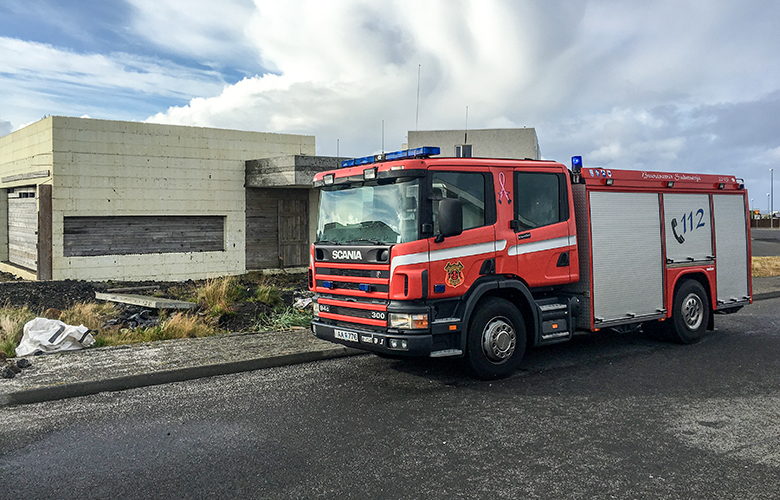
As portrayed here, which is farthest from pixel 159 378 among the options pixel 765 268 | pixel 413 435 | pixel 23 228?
pixel 765 268

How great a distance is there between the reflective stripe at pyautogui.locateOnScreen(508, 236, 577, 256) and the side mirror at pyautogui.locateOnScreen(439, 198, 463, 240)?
42.4 inches

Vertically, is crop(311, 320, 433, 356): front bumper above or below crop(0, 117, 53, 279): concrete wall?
below

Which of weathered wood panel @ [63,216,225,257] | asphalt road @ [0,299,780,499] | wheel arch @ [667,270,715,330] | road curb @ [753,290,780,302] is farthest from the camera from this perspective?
weathered wood panel @ [63,216,225,257]

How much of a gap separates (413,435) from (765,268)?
20.9 m

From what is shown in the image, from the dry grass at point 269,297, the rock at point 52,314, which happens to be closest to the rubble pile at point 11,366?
the rock at point 52,314

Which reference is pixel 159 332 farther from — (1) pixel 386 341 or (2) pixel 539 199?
(2) pixel 539 199

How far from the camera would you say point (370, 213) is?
7.42m

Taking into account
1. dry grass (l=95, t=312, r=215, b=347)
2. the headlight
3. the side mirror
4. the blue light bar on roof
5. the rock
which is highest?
the blue light bar on roof

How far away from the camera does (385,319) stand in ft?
23.2

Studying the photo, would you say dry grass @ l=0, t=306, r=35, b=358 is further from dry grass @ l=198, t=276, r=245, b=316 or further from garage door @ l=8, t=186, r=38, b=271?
garage door @ l=8, t=186, r=38, b=271

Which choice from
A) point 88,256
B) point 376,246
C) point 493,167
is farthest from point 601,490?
point 88,256

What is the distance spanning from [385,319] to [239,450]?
2.34 metres

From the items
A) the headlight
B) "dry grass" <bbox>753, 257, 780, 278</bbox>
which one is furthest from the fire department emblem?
"dry grass" <bbox>753, 257, 780, 278</bbox>

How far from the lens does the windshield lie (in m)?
7.00
